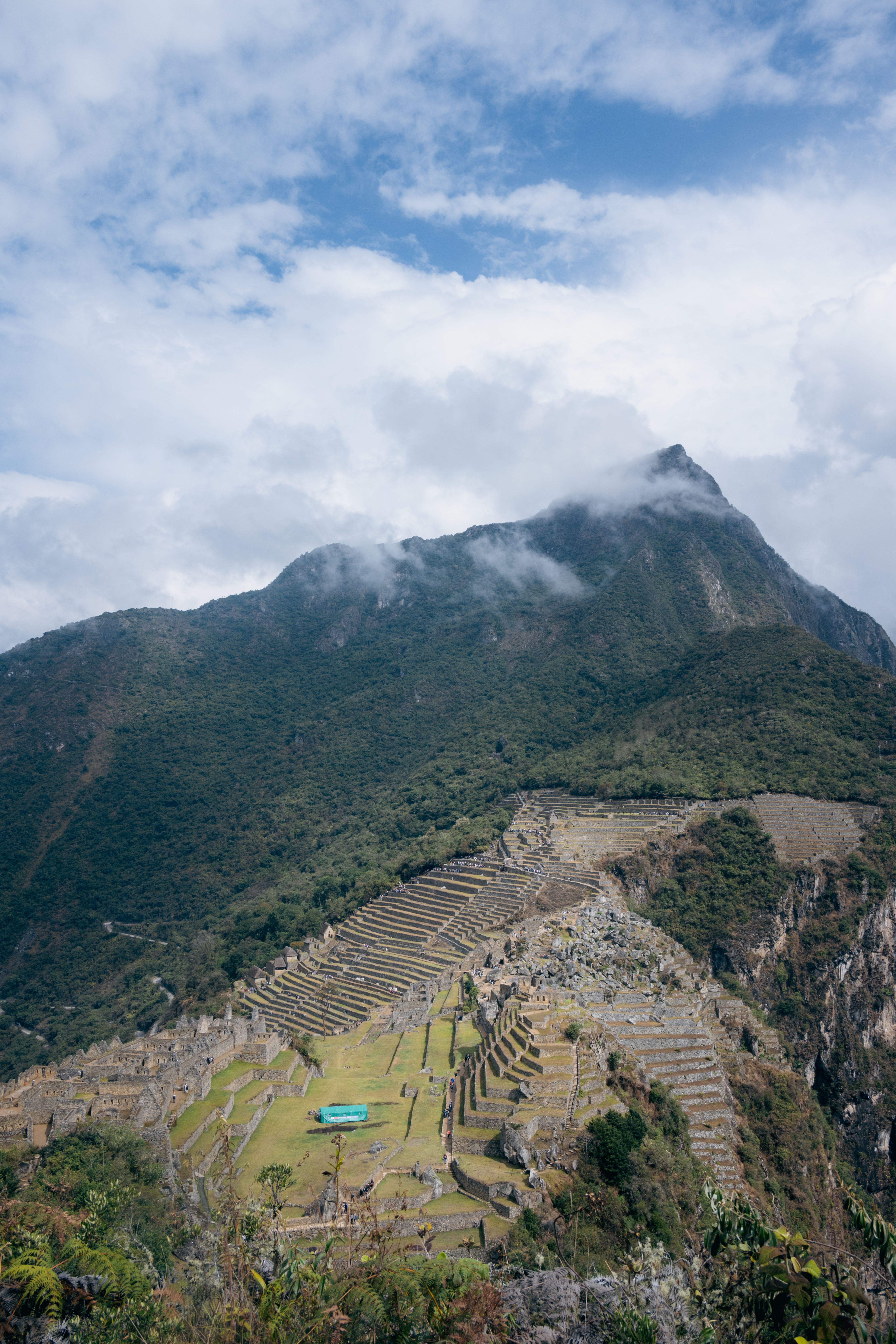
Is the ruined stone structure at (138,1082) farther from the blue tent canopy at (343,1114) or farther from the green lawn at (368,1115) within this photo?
the blue tent canopy at (343,1114)

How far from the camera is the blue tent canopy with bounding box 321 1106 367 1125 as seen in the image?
23.9m

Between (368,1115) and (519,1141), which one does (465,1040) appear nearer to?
(368,1115)

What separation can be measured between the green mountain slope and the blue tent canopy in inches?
891

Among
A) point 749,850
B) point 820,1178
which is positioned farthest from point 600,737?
→ point 820,1178

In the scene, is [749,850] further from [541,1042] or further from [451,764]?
[451,764]

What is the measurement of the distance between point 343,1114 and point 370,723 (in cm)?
7861

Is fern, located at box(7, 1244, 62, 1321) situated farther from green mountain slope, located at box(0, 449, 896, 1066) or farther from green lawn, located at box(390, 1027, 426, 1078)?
green mountain slope, located at box(0, 449, 896, 1066)

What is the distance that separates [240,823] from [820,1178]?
64.9 metres

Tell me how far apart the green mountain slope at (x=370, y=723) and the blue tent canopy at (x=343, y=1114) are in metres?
22.6

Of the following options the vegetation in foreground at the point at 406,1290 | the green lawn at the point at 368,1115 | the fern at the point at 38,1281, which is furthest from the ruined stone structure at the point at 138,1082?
the fern at the point at 38,1281

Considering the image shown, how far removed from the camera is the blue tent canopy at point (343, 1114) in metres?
23.9

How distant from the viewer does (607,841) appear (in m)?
50.8

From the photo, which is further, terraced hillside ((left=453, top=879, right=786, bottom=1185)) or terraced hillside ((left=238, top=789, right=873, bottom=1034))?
terraced hillside ((left=238, top=789, right=873, bottom=1034))

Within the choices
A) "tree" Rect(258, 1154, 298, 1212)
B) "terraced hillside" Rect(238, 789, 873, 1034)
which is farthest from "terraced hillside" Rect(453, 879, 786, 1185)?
"tree" Rect(258, 1154, 298, 1212)
